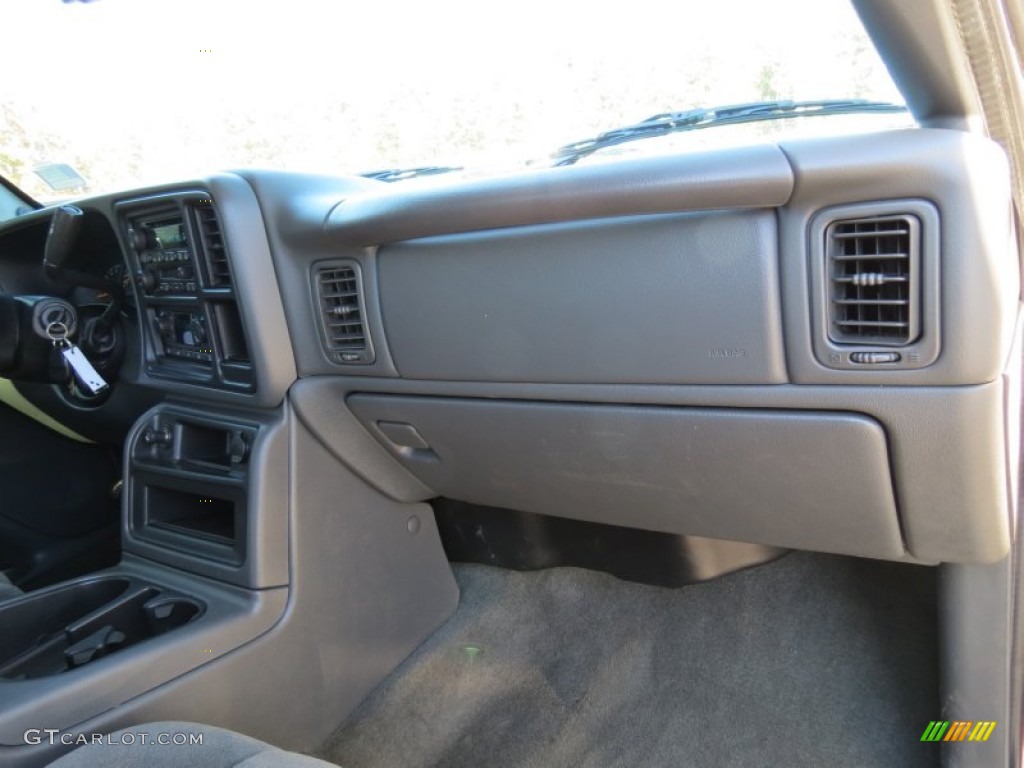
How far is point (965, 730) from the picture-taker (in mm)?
1530

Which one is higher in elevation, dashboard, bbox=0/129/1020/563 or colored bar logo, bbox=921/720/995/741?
dashboard, bbox=0/129/1020/563

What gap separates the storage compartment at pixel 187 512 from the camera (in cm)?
218

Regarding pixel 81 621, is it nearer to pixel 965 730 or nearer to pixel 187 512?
pixel 187 512

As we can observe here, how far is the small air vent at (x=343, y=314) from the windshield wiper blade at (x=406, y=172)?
0.50 metres

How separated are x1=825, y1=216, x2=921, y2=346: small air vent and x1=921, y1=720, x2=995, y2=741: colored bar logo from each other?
870 millimetres

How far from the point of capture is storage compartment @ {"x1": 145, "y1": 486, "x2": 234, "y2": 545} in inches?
86.0

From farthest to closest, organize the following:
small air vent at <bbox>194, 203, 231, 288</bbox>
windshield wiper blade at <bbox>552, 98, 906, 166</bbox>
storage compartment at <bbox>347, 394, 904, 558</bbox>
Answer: small air vent at <bbox>194, 203, 231, 288</bbox>, windshield wiper blade at <bbox>552, 98, 906, 166</bbox>, storage compartment at <bbox>347, 394, 904, 558</bbox>

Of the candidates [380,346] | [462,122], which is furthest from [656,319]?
[462,122]

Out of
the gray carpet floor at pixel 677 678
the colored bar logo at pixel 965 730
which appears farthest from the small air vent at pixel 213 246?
the colored bar logo at pixel 965 730

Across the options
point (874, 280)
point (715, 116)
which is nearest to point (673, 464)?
point (874, 280)

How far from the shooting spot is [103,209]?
2.13 m

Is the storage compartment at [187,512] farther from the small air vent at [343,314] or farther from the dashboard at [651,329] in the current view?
the small air vent at [343,314]

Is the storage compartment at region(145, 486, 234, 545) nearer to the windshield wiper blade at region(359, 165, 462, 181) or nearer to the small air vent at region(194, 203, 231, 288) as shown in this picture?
the small air vent at region(194, 203, 231, 288)

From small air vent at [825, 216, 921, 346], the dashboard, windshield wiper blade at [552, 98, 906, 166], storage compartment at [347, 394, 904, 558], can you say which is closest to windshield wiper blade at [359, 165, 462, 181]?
the dashboard
